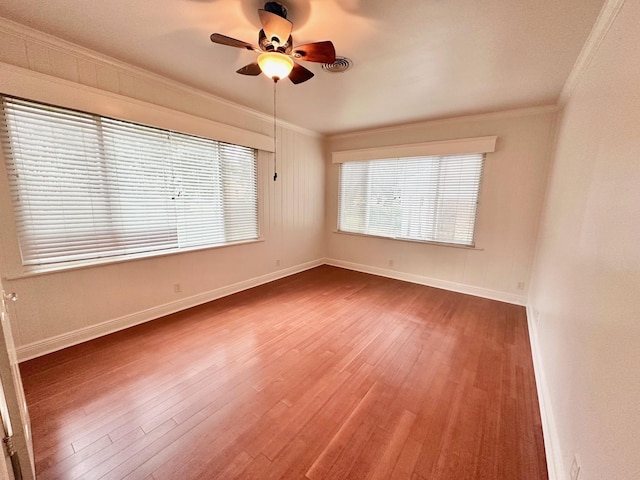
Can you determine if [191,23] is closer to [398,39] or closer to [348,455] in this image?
[398,39]

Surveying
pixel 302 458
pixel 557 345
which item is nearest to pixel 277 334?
pixel 302 458

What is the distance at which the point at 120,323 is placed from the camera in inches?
101

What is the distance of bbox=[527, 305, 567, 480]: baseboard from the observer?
50.2 inches

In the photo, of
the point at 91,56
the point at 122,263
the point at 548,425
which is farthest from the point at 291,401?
the point at 91,56

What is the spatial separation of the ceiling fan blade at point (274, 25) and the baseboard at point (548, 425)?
9.09 ft

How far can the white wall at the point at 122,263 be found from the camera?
1933mm

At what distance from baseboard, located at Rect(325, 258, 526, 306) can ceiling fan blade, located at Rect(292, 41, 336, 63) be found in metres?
3.45

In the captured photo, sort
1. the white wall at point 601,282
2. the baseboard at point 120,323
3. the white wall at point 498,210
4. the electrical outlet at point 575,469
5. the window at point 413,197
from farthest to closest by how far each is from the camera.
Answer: the window at point 413,197, the white wall at point 498,210, the baseboard at point 120,323, the electrical outlet at point 575,469, the white wall at point 601,282

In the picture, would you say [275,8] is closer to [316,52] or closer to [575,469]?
[316,52]

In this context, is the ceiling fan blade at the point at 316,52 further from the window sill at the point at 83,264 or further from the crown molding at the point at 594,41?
the window sill at the point at 83,264

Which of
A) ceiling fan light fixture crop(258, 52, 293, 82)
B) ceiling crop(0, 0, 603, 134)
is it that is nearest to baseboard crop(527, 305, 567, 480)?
ceiling crop(0, 0, 603, 134)

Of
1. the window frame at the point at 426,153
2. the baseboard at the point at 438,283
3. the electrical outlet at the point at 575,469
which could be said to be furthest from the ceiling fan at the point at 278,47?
the baseboard at the point at 438,283

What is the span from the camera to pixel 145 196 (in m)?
2.63

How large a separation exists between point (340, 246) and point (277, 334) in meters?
2.81
